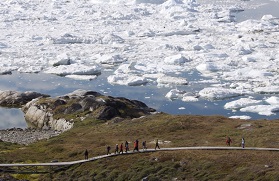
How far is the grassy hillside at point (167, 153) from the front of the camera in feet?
110

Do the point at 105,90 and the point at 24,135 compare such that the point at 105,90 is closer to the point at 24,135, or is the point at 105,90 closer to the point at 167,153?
the point at 24,135

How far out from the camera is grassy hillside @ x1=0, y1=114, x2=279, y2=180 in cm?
3353

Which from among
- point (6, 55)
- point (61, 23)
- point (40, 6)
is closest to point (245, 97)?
point (6, 55)

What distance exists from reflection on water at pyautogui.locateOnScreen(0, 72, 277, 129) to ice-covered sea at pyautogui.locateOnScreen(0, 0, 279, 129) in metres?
0.13

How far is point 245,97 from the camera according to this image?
241ft

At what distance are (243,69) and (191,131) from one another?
38777mm

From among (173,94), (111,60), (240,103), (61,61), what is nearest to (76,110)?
(173,94)

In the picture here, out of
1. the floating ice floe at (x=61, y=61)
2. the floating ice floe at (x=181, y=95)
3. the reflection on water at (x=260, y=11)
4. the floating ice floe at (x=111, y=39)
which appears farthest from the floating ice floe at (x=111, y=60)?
the reflection on water at (x=260, y=11)

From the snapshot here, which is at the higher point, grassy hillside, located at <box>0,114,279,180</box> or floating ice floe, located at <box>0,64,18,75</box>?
floating ice floe, located at <box>0,64,18,75</box>

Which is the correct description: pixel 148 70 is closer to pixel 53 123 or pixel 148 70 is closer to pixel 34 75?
pixel 34 75

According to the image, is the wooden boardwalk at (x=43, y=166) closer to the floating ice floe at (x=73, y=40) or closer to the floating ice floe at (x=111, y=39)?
the floating ice floe at (x=111, y=39)

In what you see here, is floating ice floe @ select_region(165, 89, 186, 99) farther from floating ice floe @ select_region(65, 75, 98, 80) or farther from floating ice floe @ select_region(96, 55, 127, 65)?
floating ice floe @ select_region(96, 55, 127, 65)

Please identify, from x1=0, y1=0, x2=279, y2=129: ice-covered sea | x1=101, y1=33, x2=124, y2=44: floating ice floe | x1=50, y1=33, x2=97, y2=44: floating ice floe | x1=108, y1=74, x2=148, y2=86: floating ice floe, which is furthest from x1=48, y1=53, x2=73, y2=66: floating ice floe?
x1=101, y1=33, x2=124, y2=44: floating ice floe

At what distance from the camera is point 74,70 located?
89125 millimetres
